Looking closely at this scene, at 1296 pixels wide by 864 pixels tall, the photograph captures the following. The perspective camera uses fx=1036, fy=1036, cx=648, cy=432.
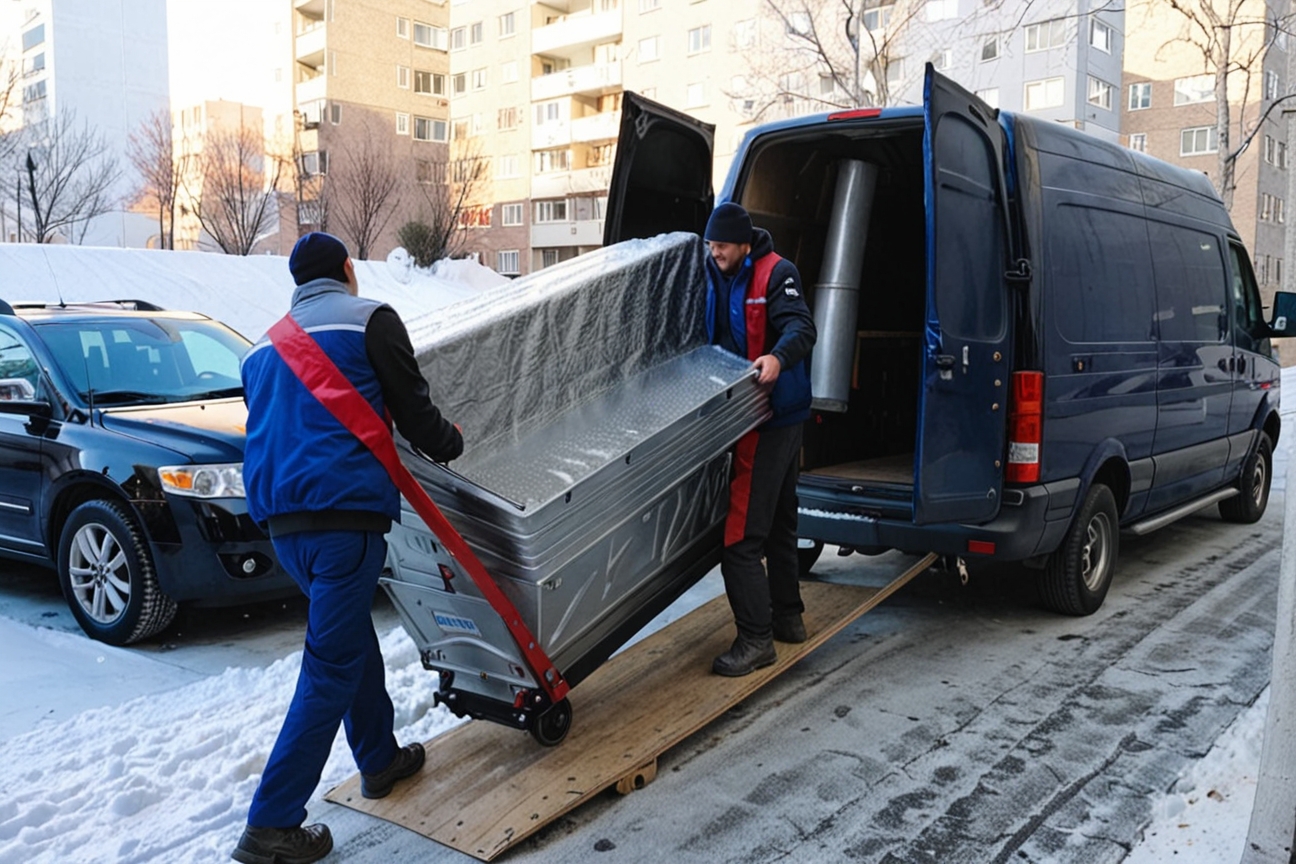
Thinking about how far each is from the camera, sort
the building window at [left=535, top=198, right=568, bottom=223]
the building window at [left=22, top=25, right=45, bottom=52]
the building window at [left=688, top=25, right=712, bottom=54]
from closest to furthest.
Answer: the building window at [left=688, top=25, right=712, bottom=54] < the building window at [left=535, top=198, right=568, bottom=223] < the building window at [left=22, top=25, right=45, bottom=52]

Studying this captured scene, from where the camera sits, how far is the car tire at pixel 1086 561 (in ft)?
17.7

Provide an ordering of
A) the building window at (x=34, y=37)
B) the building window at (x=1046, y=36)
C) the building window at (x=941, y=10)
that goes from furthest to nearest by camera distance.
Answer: the building window at (x=34, y=37)
the building window at (x=1046, y=36)
the building window at (x=941, y=10)

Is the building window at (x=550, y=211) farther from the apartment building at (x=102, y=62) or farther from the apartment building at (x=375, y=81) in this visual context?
the apartment building at (x=102, y=62)

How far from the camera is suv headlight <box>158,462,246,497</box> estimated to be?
5242mm

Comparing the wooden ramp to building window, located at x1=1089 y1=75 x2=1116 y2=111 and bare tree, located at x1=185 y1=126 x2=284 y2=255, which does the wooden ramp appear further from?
building window, located at x1=1089 y1=75 x2=1116 y2=111

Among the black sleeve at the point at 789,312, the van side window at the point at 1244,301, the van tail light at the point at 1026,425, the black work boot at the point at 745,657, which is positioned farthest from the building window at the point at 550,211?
the black work boot at the point at 745,657

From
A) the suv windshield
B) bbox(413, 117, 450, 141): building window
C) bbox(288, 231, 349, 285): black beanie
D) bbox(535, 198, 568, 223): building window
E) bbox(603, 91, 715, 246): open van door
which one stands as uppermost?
bbox(413, 117, 450, 141): building window

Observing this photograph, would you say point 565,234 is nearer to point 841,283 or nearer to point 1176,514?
point 1176,514

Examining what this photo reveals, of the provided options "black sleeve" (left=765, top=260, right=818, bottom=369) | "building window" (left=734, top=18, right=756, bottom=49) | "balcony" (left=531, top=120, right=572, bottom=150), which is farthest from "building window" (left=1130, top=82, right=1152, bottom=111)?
"black sleeve" (left=765, top=260, right=818, bottom=369)

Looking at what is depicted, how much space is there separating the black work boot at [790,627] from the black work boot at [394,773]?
1.76m

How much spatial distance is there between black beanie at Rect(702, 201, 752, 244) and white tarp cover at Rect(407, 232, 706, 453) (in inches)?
8.6

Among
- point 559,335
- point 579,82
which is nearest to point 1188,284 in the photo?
point 559,335

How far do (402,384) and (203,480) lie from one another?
2631 millimetres

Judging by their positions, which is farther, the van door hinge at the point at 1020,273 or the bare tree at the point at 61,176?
the bare tree at the point at 61,176
